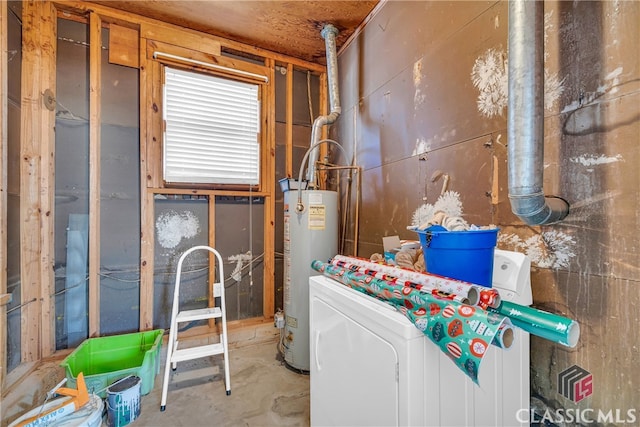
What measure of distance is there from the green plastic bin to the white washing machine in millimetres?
1227

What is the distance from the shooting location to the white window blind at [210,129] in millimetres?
2217

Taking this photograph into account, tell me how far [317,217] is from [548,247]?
4.22 feet

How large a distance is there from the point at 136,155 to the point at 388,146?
1.92 meters

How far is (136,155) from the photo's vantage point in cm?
217

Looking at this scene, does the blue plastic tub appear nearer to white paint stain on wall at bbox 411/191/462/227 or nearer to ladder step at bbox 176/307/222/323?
white paint stain on wall at bbox 411/191/462/227

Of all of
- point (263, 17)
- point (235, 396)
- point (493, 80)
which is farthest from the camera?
point (263, 17)

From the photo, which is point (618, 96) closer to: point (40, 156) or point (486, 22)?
point (486, 22)

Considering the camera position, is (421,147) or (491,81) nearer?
(491,81)

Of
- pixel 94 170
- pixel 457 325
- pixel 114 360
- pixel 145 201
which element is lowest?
pixel 114 360

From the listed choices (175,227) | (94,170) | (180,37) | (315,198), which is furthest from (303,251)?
(180,37)

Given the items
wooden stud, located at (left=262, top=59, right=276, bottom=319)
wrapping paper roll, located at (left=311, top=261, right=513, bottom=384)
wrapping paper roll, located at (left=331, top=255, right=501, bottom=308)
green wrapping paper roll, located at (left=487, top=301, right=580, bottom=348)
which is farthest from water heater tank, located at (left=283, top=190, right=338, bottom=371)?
green wrapping paper roll, located at (left=487, top=301, right=580, bottom=348)

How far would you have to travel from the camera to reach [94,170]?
1996mm

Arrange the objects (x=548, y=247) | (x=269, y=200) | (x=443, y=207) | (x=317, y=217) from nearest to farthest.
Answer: (x=548, y=247), (x=443, y=207), (x=317, y=217), (x=269, y=200)

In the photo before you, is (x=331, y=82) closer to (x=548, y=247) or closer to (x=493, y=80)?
(x=493, y=80)
